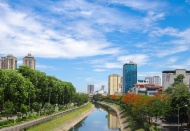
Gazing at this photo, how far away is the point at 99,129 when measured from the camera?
264ft

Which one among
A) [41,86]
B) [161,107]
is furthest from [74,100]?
[161,107]

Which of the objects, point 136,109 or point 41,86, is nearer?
point 136,109

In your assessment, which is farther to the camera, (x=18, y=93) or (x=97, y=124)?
(x=97, y=124)

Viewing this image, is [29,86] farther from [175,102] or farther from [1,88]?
[175,102]

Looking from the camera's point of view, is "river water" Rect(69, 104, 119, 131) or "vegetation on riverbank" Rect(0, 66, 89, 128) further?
"river water" Rect(69, 104, 119, 131)

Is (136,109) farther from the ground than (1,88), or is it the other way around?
(1,88)

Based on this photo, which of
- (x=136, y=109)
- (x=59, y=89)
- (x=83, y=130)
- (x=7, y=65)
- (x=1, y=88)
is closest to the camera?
(x=1, y=88)

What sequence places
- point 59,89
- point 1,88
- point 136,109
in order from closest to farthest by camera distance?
1. point 1,88
2. point 136,109
3. point 59,89

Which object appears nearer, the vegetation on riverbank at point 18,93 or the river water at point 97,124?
the vegetation on riverbank at point 18,93

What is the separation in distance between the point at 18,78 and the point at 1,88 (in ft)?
23.2

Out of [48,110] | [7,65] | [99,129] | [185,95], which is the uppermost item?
[7,65]

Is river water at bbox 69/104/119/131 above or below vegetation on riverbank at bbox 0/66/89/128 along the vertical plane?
below

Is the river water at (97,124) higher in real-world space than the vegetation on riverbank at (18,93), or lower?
lower

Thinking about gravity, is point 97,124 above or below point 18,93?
below
